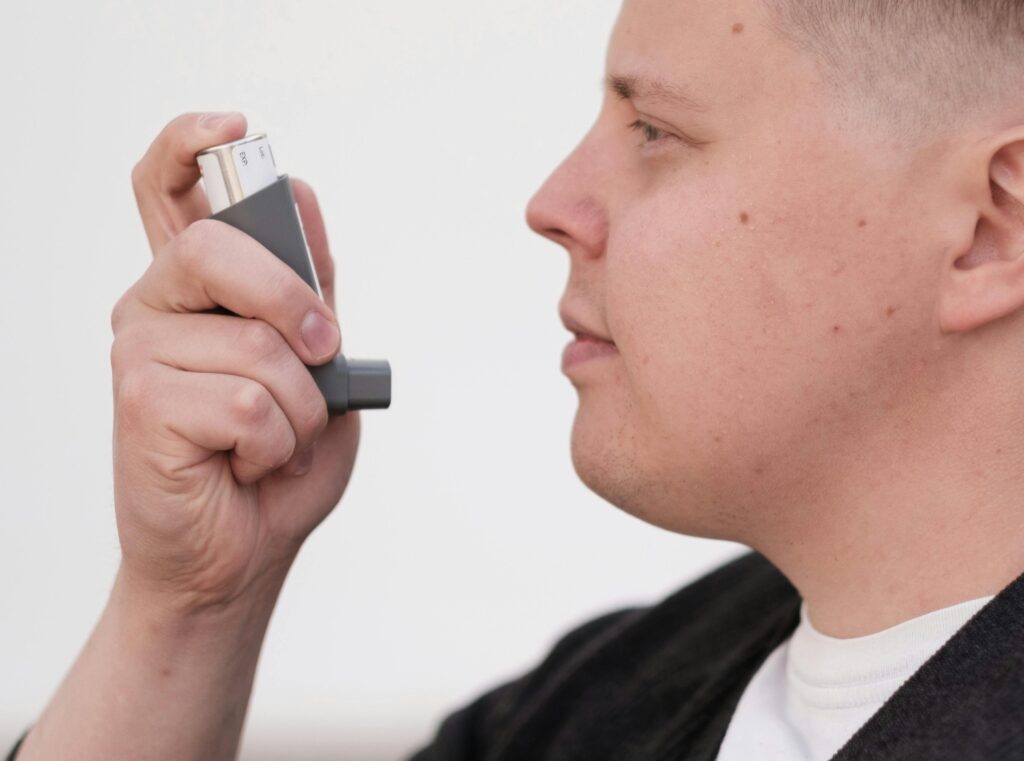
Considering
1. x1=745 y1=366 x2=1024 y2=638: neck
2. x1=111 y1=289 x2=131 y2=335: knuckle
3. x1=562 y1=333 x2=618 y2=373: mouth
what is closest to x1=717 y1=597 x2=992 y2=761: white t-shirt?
x1=745 y1=366 x2=1024 y2=638: neck

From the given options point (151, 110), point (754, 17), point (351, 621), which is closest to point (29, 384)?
point (151, 110)

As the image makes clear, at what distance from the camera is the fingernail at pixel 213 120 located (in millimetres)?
1079

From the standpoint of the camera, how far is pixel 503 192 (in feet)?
7.84

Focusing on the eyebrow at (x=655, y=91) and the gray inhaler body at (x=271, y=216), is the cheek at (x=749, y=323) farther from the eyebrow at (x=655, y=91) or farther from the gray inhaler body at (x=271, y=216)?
the gray inhaler body at (x=271, y=216)

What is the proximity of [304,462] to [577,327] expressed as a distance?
29 centimetres

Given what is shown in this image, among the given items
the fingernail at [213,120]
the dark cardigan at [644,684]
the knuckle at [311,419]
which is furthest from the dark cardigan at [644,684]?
the fingernail at [213,120]

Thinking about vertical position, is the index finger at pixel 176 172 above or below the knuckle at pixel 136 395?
above

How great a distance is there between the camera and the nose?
114 cm

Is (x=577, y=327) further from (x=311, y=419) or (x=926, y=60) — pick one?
(x=926, y=60)

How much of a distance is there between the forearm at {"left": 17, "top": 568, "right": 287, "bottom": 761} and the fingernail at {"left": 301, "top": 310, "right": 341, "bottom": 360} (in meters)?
0.27

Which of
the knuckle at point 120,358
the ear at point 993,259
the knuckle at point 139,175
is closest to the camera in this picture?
the ear at point 993,259

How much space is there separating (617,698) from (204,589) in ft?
1.49

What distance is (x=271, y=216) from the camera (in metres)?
1.07

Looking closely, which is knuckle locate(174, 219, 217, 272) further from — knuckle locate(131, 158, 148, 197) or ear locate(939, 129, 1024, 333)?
ear locate(939, 129, 1024, 333)
